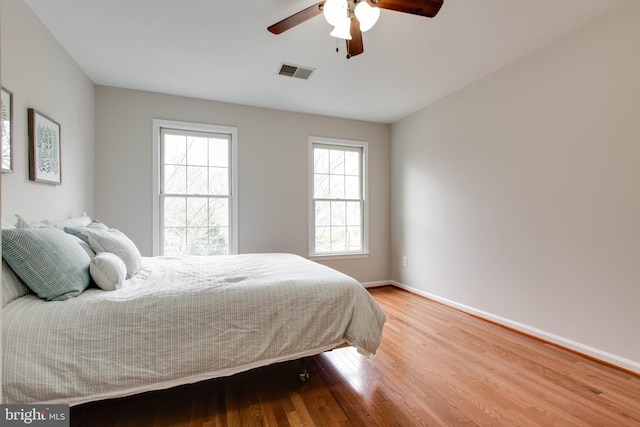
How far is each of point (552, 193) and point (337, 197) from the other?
2.50 metres

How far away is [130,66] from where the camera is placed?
292 centimetres

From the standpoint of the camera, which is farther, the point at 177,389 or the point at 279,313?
the point at 177,389

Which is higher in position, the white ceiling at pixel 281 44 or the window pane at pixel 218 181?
the white ceiling at pixel 281 44

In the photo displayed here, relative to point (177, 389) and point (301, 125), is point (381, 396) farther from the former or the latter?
point (301, 125)

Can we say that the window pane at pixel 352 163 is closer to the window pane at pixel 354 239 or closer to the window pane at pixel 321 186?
the window pane at pixel 321 186

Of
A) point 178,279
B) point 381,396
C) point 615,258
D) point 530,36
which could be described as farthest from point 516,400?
point 530,36

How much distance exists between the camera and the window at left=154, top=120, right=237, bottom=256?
3.57 metres

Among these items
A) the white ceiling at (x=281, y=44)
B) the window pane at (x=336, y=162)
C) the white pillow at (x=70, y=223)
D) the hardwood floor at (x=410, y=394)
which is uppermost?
the white ceiling at (x=281, y=44)

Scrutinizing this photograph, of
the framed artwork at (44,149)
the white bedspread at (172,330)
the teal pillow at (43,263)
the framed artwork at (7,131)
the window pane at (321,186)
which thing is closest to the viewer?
the white bedspread at (172,330)

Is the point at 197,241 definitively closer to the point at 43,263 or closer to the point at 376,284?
the point at 43,263

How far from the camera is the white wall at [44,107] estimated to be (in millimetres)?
1943

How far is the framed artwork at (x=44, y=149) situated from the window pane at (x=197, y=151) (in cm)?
133

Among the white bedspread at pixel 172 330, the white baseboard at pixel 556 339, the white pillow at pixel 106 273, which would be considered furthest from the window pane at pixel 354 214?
the white pillow at pixel 106 273

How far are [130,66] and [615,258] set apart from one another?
4.29 m
